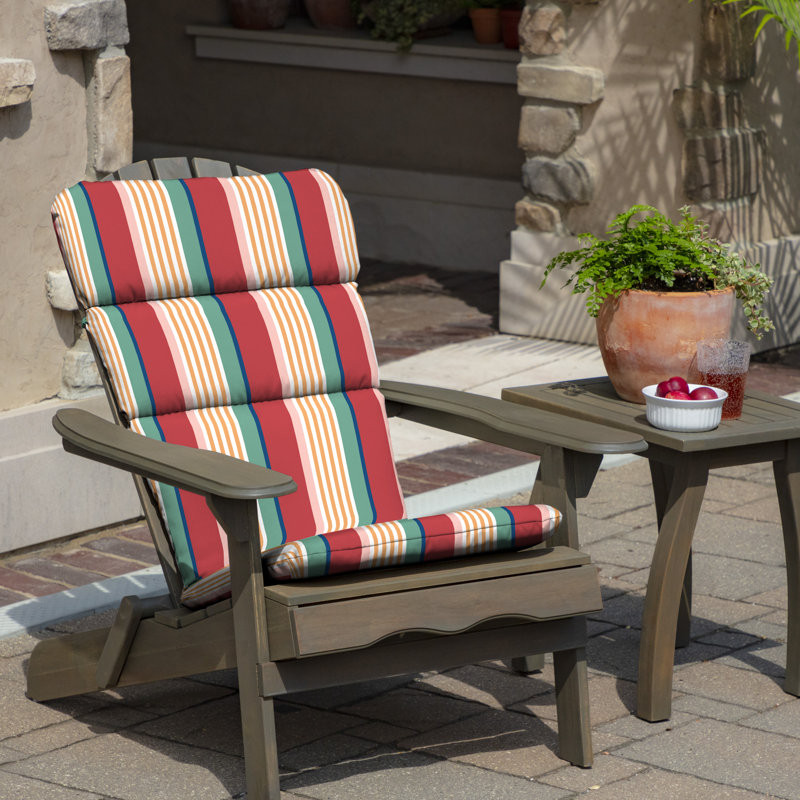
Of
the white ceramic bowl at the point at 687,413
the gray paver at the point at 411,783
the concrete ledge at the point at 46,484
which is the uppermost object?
the white ceramic bowl at the point at 687,413

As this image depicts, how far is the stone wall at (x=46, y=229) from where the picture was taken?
12.6 feet

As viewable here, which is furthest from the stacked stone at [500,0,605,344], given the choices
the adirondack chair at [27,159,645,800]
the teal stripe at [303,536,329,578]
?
the teal stripe at [303,536,329,578]

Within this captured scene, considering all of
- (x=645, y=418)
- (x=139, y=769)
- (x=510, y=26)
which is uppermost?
(x=510, y=26)

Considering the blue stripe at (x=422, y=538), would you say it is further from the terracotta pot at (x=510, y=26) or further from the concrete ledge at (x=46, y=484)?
the terracotta pot at (x=510, y=26)

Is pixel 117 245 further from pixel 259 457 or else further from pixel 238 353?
pixel 259 457

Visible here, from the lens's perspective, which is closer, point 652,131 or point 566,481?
point 566,481

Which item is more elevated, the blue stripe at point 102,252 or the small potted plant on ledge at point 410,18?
the small potted plant on ledge at point 410,18

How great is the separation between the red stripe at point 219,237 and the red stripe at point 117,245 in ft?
0.54

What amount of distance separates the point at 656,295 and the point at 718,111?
295 centimetres

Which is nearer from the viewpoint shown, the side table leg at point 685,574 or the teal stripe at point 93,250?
the teal stripe at point 93,250

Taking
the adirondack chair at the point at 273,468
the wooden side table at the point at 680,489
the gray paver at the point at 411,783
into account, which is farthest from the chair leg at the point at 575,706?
the wooden side table at the point at 680,489

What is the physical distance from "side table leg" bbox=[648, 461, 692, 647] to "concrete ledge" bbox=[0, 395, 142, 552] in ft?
4.95

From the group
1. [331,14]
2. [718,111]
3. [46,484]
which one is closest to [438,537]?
[46,484]

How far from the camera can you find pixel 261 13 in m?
8.23
